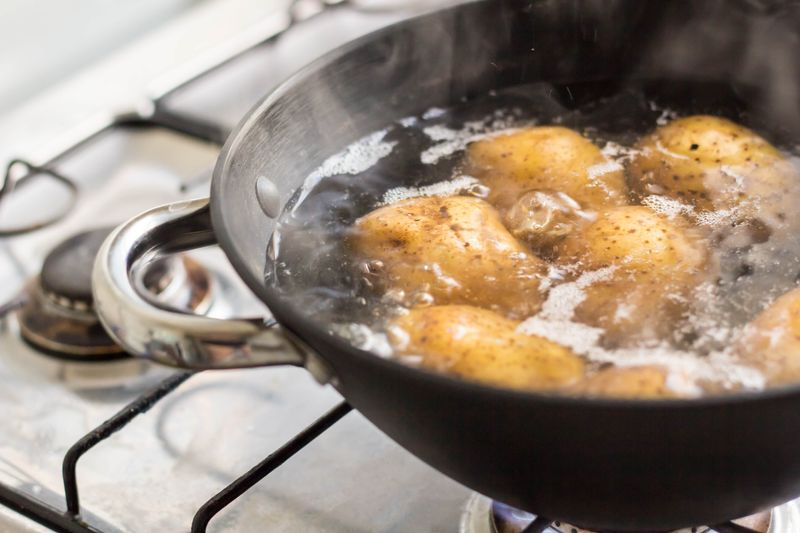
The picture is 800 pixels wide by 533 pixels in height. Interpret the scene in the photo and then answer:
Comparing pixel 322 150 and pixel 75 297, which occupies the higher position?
pixel 322 150

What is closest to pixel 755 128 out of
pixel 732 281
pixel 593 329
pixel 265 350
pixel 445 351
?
pixel 732 281

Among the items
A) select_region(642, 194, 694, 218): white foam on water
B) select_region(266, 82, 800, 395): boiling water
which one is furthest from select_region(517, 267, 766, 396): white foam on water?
select_region(642, 194, 694, 218): white foam on water

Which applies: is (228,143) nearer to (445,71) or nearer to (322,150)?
(322,150)

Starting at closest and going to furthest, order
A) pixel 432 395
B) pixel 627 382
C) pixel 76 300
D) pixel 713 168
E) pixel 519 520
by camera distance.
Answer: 1. pixel 432 395
2. pixel 627 382
3. pixel 519 520
4. pixel 713 168
5. pixel 76 300

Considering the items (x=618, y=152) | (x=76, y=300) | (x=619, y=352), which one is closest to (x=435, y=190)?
(x=618, y=152)

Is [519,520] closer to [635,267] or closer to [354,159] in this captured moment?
[635,267]

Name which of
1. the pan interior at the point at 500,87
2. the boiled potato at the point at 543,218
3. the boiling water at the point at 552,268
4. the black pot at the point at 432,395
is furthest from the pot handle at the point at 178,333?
the boiled potato at the point at 543,218

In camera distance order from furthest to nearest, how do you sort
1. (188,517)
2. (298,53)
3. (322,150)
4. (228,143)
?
(298,53), (322,150), (188,517), (228,143)
